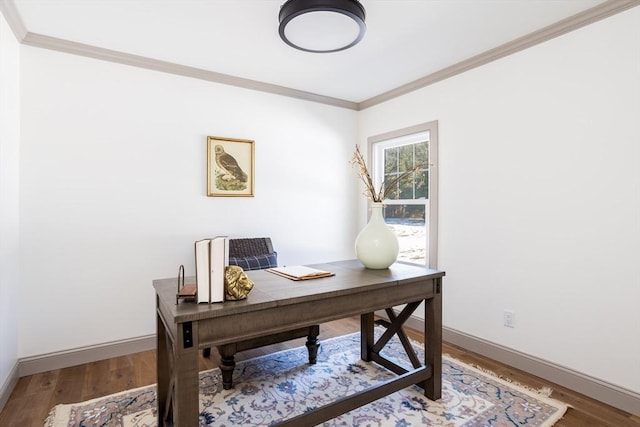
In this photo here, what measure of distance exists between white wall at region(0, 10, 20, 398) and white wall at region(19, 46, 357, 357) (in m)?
0.09

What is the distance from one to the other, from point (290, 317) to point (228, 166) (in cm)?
213

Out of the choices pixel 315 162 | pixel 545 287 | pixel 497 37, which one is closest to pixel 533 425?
pixel 545 287

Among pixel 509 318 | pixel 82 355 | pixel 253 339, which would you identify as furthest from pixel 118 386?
pixel 509 318

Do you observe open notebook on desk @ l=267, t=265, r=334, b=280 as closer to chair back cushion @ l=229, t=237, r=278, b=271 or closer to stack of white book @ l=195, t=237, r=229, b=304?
stack of white book @ l=195, t=237, r=229, b=304

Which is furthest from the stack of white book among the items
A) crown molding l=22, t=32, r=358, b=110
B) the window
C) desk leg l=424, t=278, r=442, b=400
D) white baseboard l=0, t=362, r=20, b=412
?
the window

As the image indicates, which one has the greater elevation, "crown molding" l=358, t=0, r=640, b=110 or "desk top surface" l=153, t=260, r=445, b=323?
"crown molding" l=358, t=0, r=640, b=110

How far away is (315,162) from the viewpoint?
12.9 ft

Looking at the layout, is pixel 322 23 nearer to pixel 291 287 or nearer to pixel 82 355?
pixel 291 287

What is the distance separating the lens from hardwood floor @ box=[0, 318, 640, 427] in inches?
77.7

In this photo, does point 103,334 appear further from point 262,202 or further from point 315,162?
point 315,162

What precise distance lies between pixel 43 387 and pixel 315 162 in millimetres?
2989

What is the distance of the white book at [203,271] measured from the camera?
1385 mm

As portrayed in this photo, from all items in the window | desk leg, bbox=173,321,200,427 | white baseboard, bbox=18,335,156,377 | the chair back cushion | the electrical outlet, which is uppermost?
the window

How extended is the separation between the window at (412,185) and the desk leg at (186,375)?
2.52 metres
